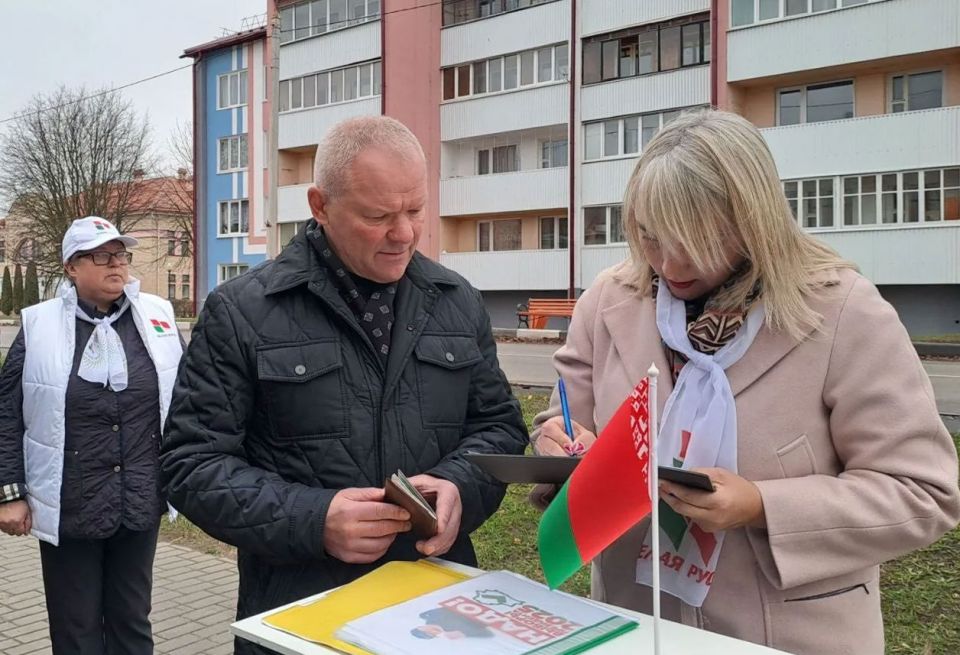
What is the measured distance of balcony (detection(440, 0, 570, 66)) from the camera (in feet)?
93.2

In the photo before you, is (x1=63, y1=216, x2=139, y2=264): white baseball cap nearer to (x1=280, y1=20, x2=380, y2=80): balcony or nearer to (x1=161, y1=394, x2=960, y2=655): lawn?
(x1=161, y1=394, x2=960, y2=655): lawn

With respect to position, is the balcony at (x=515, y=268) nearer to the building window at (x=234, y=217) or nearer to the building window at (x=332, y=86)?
the building window at (x=332, y=86)

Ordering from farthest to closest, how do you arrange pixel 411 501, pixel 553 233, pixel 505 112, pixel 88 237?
pixel 553 233
pixel 505 112
pixel 88 237
pixel 411 501

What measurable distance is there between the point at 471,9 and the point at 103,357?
29.7 m

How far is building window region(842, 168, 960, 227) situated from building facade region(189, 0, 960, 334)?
0.04 metres

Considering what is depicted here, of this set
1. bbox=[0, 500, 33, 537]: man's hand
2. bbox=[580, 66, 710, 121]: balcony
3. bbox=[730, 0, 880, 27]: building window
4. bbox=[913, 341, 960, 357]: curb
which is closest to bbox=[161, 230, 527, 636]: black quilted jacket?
bbox=[0, 500, 33, 537]: man's hand

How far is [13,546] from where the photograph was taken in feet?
21.2

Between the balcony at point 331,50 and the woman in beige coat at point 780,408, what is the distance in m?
Result: 30.9

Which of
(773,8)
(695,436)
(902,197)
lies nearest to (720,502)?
(695,436)

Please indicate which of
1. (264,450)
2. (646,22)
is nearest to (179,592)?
(264,450)

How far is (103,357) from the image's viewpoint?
3.61 meters

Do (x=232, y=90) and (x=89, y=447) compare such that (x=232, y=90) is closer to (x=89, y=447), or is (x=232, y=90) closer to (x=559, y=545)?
(x=89, y=447)

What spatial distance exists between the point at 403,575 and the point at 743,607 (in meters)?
0.69

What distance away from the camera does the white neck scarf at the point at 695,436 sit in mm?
1781
